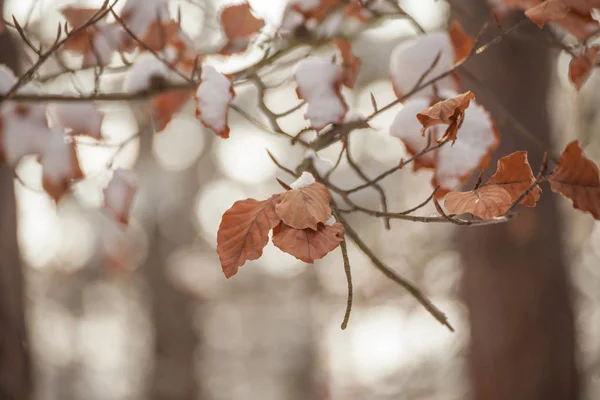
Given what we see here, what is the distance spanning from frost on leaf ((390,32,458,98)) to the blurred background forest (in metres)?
0.10

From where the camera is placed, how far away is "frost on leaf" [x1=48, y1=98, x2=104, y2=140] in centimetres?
127

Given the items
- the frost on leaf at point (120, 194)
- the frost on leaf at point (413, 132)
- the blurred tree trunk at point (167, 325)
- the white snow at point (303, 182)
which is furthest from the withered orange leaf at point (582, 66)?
the blurred tree trunk at point (167, 325)

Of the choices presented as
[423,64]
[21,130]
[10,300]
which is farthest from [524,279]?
[10,300]

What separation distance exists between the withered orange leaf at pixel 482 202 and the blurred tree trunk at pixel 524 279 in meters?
1.64

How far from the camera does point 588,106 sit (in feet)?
11.7

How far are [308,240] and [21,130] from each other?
0.95 metres

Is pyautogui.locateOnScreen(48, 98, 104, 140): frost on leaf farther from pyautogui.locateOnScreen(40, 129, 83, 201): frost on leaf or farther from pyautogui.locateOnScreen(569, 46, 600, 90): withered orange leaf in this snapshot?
pyautogui.locateOnScreen(569, 46, 600, 90): withered orange leaf

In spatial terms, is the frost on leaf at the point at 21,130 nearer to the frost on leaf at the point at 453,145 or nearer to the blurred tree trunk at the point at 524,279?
the frost on leaf at the point at 453,145

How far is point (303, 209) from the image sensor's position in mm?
647

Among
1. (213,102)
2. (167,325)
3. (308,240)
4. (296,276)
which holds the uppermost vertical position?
(213,102)

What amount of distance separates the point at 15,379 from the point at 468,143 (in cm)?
186

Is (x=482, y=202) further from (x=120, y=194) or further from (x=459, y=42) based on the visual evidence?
(x=120, y=194)

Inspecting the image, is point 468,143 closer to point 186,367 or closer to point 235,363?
point 186,367

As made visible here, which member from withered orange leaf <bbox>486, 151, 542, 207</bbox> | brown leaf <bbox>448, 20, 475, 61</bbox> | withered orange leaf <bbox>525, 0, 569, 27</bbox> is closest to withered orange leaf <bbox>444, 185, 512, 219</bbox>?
withered orange leaf <bbox>486, 151, 542, 207</bbox>
